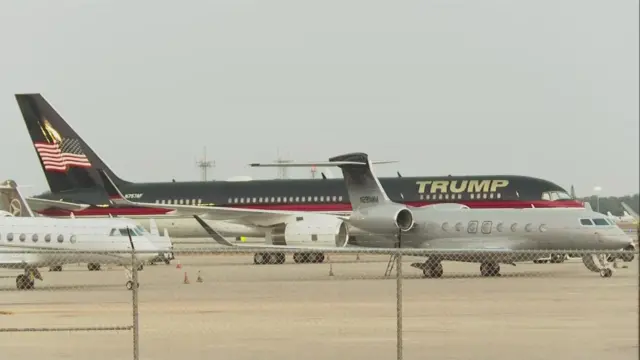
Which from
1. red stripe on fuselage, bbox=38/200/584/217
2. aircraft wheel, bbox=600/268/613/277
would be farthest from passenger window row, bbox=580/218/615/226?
red stripe on fuselage, bbox=38/200/584/217

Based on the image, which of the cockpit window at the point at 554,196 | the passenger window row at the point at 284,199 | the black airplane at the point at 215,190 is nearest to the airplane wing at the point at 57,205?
the black airplane at the point at 215,190

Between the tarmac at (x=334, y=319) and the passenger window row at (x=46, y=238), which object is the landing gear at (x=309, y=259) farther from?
the tarmac at (x=334, y=319)

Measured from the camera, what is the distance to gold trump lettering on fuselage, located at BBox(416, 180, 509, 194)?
5006 cm

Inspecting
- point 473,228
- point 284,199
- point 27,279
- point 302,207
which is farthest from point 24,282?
point 284,199

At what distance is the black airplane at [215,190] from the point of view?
163 ft

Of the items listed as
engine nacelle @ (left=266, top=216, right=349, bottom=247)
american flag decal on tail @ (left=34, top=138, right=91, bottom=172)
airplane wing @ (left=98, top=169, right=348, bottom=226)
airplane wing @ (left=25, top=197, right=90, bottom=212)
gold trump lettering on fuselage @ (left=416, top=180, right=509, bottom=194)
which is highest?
american flag decal on tail @ (left=34, top=138, right=91, bottom=172)

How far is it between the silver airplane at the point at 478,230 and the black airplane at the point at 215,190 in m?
9.06

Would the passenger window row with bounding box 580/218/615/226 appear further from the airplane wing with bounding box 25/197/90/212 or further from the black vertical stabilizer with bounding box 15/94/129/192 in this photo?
the airplane wing with bounding box 25/197/90/212

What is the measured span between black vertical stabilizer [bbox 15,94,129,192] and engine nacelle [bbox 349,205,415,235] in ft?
70.8

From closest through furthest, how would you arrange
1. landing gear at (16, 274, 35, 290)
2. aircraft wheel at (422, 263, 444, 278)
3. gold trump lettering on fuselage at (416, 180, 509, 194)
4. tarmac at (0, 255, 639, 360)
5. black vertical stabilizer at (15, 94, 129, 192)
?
tarmac at (0, 255, 639, 360) → landing gear at (16, 274, 35, 290) → aircraft wheel at (422, 263, 444, 278) → gold trump lettering on fuselage at (416, 180, 509, 194) → black vertical stabilizer at (15, 94, 129, 192)

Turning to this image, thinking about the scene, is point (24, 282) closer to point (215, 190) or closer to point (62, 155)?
point (215, 190)

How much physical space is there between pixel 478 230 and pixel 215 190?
21004 mm

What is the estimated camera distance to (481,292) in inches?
1035

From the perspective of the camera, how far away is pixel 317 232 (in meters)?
45.8
